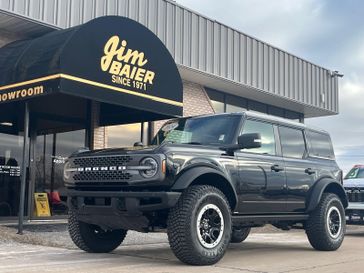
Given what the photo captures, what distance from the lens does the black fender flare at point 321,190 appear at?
27.8ft

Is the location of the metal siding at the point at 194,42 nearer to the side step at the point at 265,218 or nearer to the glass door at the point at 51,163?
the glass door at the point at 51,163

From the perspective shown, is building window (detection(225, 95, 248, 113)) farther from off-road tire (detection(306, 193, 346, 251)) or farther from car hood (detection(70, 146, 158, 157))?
car hood (detection(70, 146, 158, 157))

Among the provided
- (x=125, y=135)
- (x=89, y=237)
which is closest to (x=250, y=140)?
(x=89, y=237)

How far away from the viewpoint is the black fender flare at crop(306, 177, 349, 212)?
846cm

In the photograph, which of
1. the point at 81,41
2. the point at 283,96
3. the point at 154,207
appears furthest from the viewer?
the point at 283,96

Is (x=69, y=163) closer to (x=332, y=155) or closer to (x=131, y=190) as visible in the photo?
(x=131, y=190)

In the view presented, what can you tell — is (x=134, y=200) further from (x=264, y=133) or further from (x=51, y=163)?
(x=51, y=163)

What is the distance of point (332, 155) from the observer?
9.70m

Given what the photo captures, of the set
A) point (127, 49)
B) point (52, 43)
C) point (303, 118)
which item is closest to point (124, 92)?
point (127, 49)

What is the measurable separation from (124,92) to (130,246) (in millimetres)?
3363

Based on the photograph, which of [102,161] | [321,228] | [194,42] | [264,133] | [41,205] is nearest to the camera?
[102,161]

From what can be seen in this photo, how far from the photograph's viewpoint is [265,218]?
7.70 metres

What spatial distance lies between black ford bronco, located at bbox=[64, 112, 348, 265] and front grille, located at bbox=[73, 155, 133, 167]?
Answer: 0.01 m

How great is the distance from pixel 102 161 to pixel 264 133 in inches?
104
